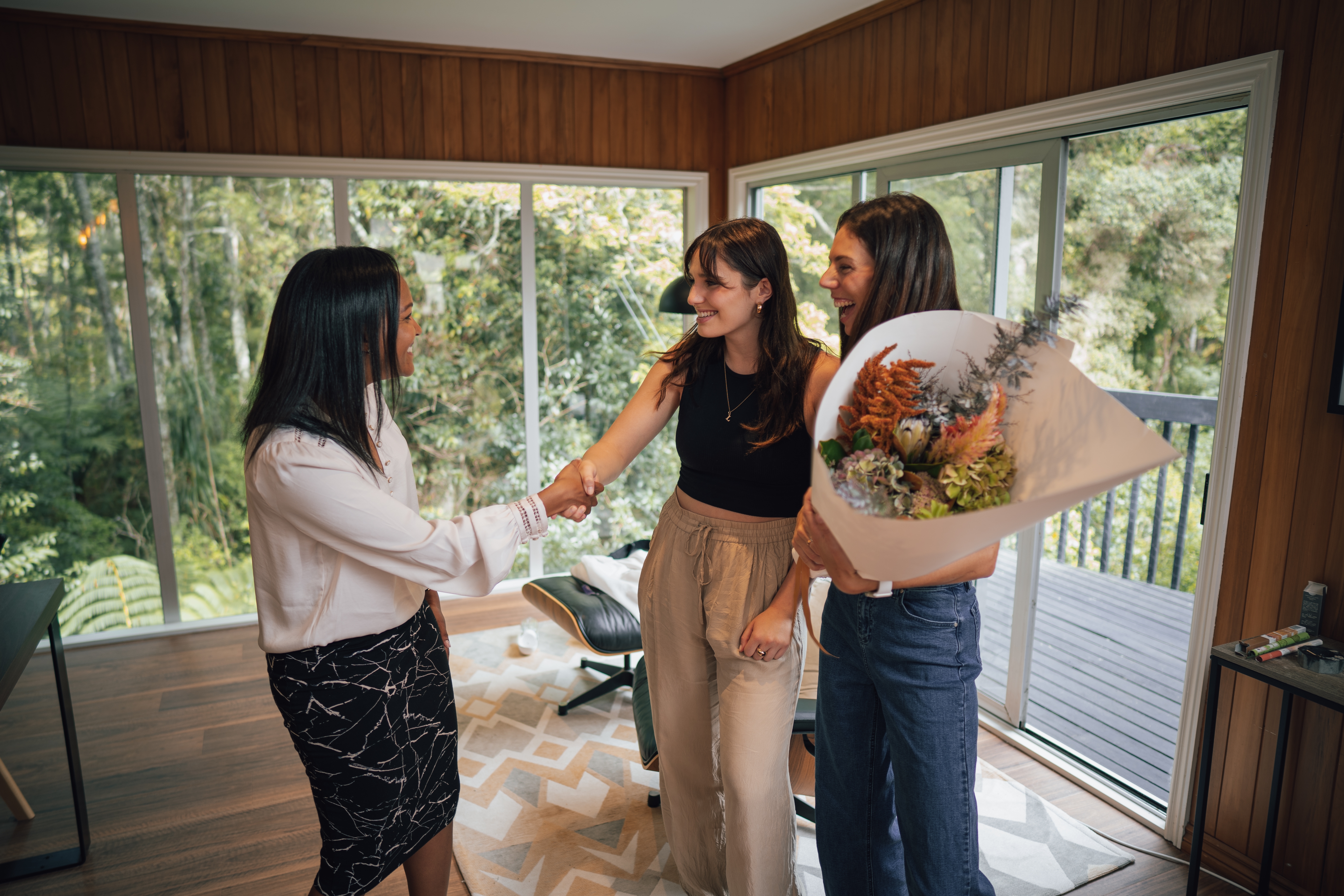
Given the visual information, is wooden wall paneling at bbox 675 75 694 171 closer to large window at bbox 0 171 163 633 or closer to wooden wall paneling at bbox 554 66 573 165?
wooden wall paneling at bbox 554 66 573 165

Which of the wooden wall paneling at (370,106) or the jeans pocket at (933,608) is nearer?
the jeans pocket at (933,608)

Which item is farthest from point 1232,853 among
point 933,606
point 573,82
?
point 573,82

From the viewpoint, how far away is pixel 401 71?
3.99 m

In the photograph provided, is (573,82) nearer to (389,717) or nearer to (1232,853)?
(389,717)

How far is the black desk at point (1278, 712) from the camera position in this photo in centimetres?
188

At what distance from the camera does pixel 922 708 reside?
4.84ft

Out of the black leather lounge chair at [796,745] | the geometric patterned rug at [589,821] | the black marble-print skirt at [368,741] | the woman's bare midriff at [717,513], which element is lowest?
the geometric patterned rug at [589,821]

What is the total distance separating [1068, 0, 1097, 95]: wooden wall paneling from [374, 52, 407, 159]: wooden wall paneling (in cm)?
297

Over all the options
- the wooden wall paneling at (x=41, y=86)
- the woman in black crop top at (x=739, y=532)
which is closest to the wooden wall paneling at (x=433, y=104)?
the wooden wall paneling at (x=41, y=86)

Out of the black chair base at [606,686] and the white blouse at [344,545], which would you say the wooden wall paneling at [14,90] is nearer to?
the white blouse at [344,545]

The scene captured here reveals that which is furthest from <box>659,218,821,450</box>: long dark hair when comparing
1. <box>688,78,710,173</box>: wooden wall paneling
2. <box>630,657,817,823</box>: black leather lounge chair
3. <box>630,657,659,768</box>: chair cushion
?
<box>688,78,710,173</box>: wooden wall paneling

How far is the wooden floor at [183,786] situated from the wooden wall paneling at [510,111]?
2.76 m

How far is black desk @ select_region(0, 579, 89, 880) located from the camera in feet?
7.10

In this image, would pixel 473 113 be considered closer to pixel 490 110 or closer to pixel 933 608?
pixel 490 110
